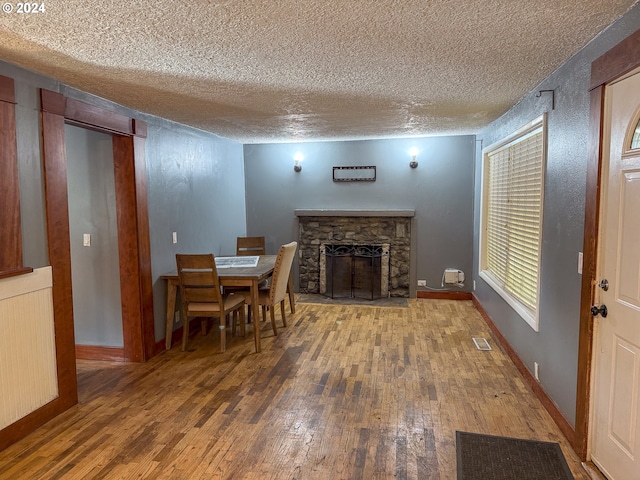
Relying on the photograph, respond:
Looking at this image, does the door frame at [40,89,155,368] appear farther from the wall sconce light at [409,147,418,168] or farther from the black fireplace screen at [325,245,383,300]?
the wall sconce light at [409,147,418,168]

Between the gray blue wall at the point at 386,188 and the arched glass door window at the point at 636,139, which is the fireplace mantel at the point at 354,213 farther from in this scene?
the arched glass door window at the point at 636,139

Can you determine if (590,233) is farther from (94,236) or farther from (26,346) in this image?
(94,236)

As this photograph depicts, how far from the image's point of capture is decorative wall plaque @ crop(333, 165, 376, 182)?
19.4ft

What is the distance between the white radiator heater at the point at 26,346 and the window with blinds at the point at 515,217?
3.34 meters

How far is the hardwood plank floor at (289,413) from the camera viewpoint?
7.36ft

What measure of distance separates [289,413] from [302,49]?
2.27 meters

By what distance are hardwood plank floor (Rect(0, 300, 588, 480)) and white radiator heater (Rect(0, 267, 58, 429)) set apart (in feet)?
0.69

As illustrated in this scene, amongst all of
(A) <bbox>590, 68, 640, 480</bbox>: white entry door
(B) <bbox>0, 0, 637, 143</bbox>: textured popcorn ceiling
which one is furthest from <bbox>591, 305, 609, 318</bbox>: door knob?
(B) <bbox>0, 0, 637, 143</bbox>: textured popcorn ceiling

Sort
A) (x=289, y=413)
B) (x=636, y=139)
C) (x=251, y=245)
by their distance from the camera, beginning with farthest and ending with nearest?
(x=251, y=245)
(x=289, y=413)
(x=636, y=139)

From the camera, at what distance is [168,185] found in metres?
4.14

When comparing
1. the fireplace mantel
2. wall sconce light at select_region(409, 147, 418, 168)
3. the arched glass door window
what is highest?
wall sconce light at select_region(409, 147, 418, 168)

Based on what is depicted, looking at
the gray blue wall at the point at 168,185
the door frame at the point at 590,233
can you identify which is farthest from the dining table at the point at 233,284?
the door frame at the point at 590,233

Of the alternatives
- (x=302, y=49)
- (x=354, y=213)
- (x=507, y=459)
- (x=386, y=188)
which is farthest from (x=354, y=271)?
(x=302, y=49)

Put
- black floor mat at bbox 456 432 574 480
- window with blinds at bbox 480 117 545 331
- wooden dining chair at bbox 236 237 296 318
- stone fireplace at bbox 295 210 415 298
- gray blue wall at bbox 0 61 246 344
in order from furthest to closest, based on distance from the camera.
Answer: stone fireplace at bbox 295 210 415 298 < wooden dining chair at bbox 236 237 296 318 < window with blinds at bbox 480 117 545 331 < gray blue wall at bbox 0 61 246 344 < black floor mat at bbox 456 432 574 480
